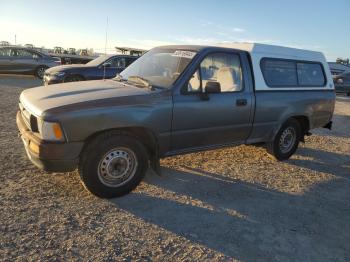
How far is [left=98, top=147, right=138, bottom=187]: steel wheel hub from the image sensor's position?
4383mm

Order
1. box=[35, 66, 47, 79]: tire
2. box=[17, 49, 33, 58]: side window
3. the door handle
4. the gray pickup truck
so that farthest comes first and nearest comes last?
box=[35, 66, 47, 79]: tire
box=[17, 49, 33, 58]: side window
the door handle
the gray pickup truck

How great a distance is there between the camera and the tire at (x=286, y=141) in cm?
641

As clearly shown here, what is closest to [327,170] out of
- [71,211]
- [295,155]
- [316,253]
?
[295,155]

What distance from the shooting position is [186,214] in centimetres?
423

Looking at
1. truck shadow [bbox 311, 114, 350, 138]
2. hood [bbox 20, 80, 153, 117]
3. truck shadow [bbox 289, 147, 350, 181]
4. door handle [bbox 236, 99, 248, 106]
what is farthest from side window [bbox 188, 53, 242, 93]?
truck shadow [bbox 311, 114, 350, 138]

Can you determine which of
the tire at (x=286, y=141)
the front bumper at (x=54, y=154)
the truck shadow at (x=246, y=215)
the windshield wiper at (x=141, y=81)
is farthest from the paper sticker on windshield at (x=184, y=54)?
the tire at (x=286, y=141)

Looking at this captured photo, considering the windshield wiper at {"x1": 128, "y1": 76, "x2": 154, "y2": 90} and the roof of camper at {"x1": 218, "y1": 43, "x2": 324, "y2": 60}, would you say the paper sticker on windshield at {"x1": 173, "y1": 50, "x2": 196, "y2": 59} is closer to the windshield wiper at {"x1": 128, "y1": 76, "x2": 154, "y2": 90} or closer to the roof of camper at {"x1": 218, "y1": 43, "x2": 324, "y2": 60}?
the windshield wiper at {"x1": 128, "y1": 76, "x2": 154, "y2": 90}

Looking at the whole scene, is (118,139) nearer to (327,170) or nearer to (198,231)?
(198,231)

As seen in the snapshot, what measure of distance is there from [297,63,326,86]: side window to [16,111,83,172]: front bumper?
170 inches

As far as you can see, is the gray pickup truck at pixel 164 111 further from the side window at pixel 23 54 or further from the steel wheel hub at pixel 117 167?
the side window at pixel 23 54

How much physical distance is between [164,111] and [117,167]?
90 cm

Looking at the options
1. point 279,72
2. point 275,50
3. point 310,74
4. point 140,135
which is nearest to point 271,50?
point 275,50

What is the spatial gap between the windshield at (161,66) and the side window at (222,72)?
0.26 m

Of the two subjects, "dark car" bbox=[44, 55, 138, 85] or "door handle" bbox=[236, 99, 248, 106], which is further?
"dark car" bbox=[44, 55, 138, 85]
